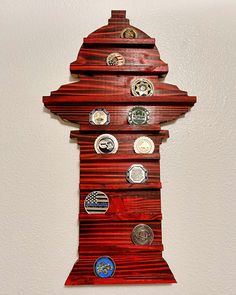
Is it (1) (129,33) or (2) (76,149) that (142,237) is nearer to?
(2) (76,149)

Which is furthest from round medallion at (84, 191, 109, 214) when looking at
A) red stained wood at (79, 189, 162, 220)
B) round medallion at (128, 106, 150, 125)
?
round medallion at (128, 106, 150, 125)

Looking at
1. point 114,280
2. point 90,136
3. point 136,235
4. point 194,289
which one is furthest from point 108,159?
point 194,289

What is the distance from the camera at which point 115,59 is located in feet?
3.76

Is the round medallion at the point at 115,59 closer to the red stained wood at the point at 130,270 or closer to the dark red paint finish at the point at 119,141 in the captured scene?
the dark red paint finish at the point at 119,141

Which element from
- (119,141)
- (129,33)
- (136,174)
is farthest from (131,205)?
(129,33)

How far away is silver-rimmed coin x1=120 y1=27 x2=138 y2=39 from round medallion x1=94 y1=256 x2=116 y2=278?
2.20 feet

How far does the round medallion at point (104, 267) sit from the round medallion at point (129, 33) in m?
0.67

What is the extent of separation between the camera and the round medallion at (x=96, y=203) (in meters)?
1.06

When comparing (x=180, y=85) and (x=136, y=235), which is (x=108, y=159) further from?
(x=180, y=85)

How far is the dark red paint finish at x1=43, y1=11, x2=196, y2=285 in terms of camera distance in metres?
1.04

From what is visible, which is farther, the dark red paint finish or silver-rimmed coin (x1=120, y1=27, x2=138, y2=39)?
silver-rimmed coin (x1=120, y1=27, x2=138, y2=39)

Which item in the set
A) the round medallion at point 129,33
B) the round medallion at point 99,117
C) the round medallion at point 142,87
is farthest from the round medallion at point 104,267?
the round medallion at point 129,33

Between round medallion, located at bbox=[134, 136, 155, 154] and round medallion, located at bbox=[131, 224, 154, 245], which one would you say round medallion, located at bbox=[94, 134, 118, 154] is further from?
round medallion, located at bbox=[131, 224, 154, 245]

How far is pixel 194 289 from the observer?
1.05 m
